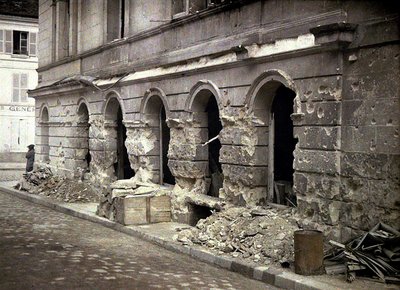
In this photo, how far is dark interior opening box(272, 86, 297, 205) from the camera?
32.4 feet

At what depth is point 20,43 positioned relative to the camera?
33.3 meters

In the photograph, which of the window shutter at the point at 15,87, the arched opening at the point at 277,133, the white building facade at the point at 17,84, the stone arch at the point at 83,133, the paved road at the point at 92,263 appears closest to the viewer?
the paved road at the point at 92,263

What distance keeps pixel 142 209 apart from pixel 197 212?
46.6 inches

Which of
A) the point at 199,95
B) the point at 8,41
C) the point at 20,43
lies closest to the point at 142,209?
the point at 199,95

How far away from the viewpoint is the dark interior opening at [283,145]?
32.4ft

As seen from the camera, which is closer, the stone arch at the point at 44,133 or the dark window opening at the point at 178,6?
the dark window opening at the point at 178,6

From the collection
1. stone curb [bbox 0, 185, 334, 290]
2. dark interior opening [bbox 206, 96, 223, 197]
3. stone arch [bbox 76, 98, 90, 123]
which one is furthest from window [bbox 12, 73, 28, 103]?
dark interior opening [bbox 206, 96, 223, 197]

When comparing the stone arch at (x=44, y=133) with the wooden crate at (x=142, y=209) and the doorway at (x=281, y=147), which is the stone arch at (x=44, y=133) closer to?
the wooden crate at (x=142, y=209)

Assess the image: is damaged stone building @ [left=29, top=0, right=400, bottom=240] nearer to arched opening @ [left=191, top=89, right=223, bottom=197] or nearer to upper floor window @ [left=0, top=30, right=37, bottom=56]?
arched opening @ [left=191, top=89, right=223, bottom=197]

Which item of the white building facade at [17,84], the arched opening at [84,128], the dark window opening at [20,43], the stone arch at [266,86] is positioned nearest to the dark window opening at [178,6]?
the stone arch at [266,86]

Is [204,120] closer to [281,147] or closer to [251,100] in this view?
[281,147]

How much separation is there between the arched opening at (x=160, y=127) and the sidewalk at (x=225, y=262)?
6.68ft

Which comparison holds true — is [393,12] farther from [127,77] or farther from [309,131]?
[127,77]

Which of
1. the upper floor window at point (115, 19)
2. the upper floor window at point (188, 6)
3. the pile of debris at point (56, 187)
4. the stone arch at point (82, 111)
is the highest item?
the upper floor window at point (115, 19)
